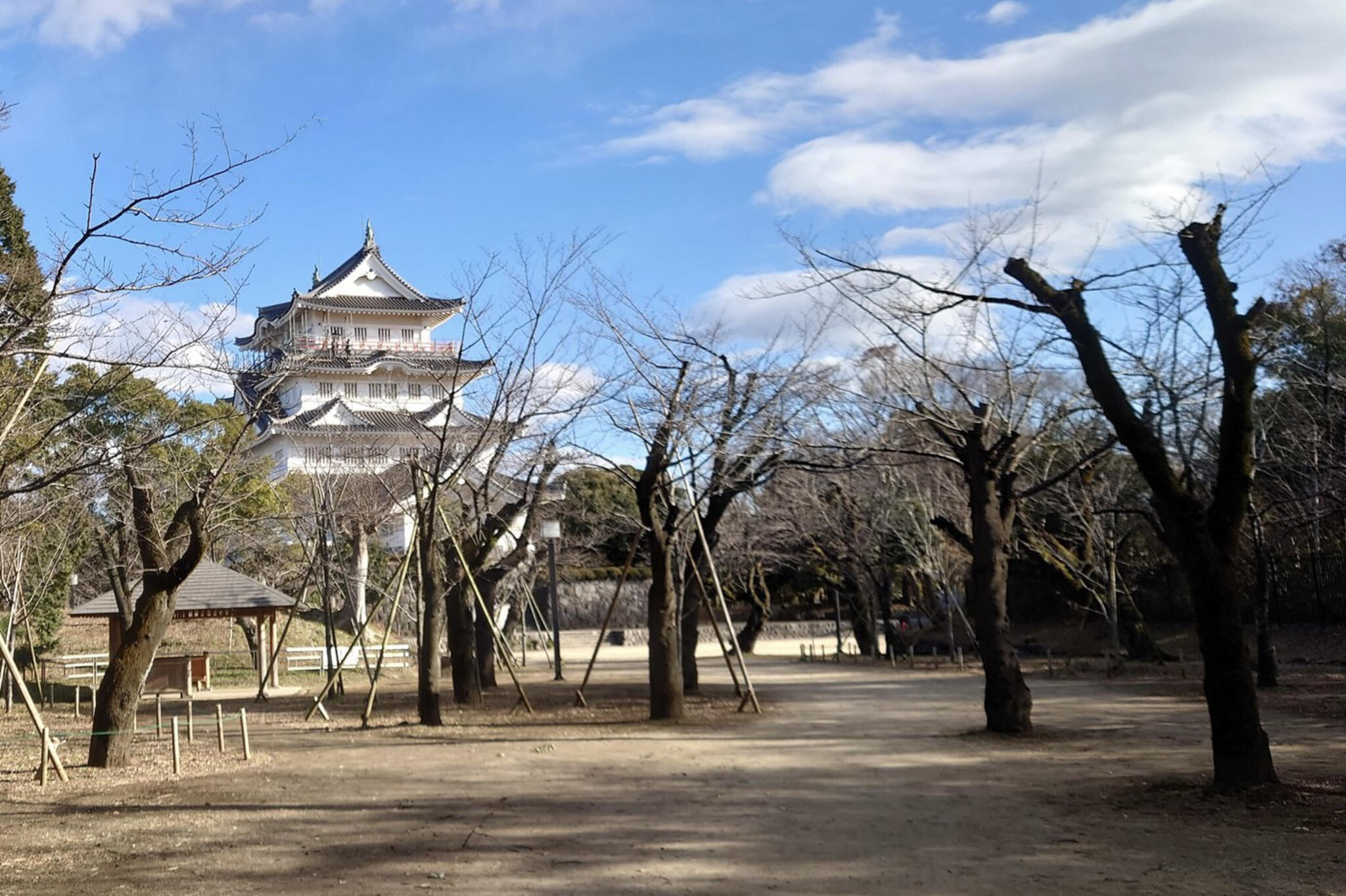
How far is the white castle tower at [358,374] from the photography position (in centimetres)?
3111

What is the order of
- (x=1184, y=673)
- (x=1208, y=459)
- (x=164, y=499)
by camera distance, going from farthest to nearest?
1. (x=164, y=499)
2. (x=1184, y=673)
3. (x=1208, y=459)

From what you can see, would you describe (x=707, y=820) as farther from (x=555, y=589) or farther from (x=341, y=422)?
(x=341, y=422)

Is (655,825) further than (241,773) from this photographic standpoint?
No

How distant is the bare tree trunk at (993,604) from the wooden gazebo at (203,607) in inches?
482

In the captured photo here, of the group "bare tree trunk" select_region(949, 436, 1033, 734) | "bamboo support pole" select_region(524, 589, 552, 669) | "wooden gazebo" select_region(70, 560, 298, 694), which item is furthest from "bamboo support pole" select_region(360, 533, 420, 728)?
"bamboo support pole" select_region(524, 589, 552, 669)

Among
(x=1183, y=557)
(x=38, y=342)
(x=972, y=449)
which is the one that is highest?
(x=38, y=342)

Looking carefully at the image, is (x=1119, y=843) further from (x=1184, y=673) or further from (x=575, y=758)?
(x=1184, y=673)

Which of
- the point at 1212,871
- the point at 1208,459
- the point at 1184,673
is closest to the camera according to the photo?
the point at 1212,871

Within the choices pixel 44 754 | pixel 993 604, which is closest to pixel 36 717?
pixel 44 754

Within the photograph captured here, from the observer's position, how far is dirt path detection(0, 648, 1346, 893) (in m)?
6.79

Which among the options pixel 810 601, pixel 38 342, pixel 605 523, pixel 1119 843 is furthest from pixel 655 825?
pixel 810 601

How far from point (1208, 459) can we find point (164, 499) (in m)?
19.1

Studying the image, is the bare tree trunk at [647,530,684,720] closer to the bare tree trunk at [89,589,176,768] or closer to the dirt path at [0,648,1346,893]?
the dirt path at [0,648,1346,893]

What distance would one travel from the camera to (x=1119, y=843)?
7.42 metres
